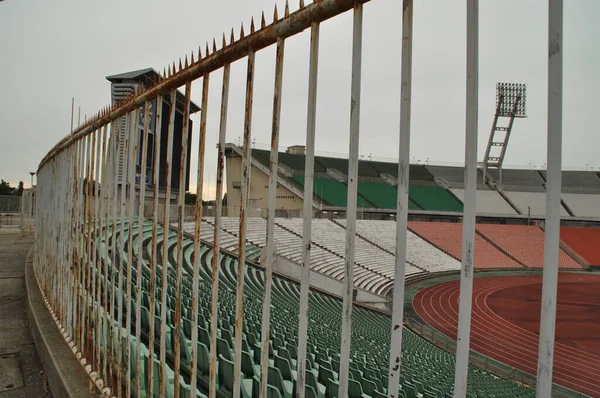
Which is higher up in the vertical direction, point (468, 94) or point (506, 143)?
point (506, 143)

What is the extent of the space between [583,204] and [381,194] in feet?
65.6

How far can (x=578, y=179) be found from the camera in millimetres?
40750

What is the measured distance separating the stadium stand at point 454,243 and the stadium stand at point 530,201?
940cm

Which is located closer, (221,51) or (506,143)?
(221,51)

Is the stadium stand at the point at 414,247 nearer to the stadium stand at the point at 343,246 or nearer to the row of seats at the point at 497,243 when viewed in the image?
the stadium stand at the point at 343,246

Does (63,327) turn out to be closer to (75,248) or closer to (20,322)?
(75,248)

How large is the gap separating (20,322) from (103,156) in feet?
10.9

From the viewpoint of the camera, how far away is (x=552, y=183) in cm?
86

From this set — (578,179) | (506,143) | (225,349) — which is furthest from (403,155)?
(578,179)

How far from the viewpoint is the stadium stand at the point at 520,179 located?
39.8 m

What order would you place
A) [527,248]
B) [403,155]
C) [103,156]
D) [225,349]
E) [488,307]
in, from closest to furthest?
[403,155]
[103,156]
[225,349]
[488,307]
[527,248]

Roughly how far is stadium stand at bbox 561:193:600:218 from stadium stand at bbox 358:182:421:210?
15.7m

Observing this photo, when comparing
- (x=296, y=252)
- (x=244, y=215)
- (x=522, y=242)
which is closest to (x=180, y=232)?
(x=244, y=215)

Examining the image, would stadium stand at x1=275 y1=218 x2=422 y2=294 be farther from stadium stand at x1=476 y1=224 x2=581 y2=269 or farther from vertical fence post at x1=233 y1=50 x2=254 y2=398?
vertical fence post at x1=233 y1=50 x2=254 y2=398
